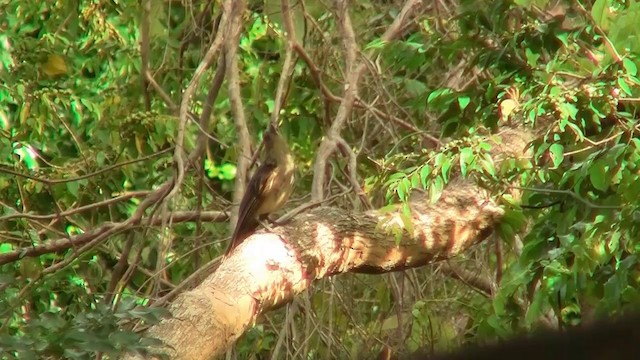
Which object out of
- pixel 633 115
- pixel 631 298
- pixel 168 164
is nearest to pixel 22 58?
pixel 168 164

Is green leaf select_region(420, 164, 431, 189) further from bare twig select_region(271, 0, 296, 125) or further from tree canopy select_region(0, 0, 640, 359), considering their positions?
bare twig select_region(271, 0, 296, 125)

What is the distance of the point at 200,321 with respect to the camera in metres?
3.44

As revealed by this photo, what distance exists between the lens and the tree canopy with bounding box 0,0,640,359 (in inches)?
143

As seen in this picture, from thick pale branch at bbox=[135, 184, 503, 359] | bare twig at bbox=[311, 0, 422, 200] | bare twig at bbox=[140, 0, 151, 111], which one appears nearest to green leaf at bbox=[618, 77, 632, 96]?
thick pale branch at bbox=[135, 184, 503, 359]

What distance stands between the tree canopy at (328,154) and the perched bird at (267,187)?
0.39ft

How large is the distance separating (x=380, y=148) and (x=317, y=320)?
4.22 ft

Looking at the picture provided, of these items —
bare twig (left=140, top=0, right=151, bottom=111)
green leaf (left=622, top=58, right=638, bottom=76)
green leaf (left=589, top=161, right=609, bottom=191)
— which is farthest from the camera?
bare twig (left=140, top=0, right=151, bottom=111)

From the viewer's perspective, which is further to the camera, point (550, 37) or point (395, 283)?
point (395, 283)

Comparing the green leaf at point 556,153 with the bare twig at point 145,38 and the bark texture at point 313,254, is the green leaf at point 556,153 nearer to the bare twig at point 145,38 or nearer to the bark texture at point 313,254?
the bark texture at point 313,254

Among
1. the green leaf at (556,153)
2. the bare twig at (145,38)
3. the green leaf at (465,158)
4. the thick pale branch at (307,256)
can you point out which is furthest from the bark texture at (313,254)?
the bare twig at (145,38)

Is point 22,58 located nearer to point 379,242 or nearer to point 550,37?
point 379,242

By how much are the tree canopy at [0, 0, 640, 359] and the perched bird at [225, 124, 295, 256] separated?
12cm

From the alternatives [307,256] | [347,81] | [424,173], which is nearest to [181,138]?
[347,81]

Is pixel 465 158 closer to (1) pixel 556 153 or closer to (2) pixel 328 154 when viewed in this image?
(1) pixel 556 153
